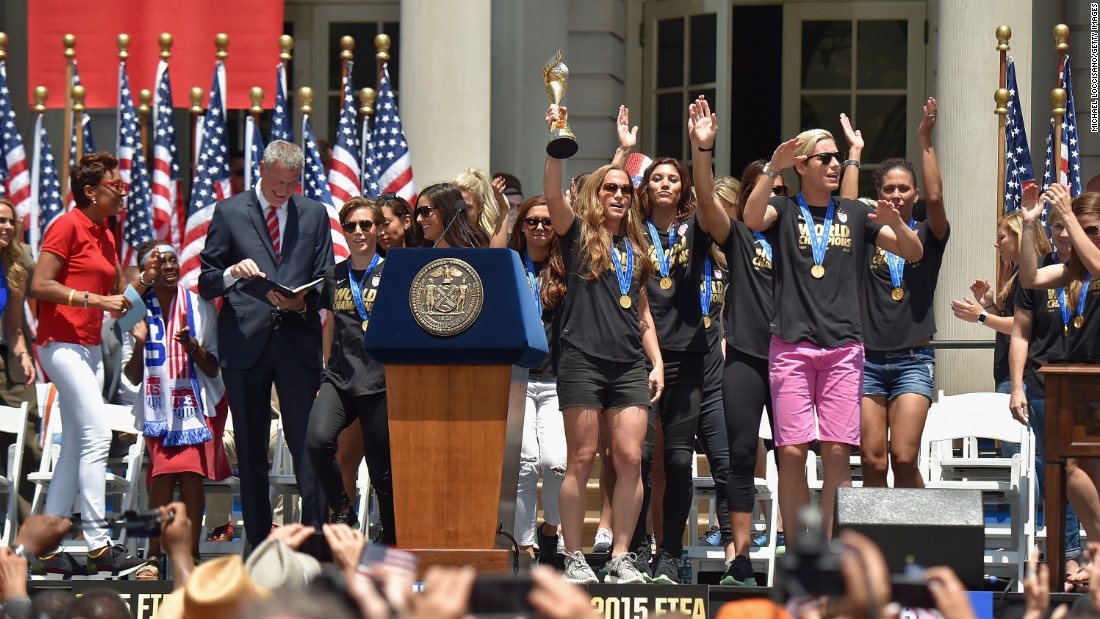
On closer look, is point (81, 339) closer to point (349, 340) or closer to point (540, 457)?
point (349, 340)

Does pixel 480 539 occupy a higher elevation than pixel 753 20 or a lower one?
lower

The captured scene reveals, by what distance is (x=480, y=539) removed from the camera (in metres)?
7.48

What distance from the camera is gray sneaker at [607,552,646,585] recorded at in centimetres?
783

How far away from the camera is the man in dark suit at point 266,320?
8.92 metres

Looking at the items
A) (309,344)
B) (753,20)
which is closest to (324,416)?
(309,344)

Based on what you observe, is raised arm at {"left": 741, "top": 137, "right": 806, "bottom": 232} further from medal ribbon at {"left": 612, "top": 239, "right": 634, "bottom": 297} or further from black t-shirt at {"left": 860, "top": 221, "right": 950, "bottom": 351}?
black t-shirt at {"left": 860, "top": 221, "right": 950, "bottom": 351}

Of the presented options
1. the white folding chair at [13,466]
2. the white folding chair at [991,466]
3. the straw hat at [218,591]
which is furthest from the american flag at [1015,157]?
the straw hat at [218,591]

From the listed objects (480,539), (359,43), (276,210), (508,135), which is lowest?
(480,539)

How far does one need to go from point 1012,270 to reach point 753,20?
268 inches

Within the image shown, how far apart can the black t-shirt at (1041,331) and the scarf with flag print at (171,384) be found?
14.5ft

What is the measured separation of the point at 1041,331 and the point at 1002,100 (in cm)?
327

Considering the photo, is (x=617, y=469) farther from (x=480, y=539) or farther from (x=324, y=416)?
(x=324, y=416)

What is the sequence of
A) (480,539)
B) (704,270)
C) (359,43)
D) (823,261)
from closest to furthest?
(480,539) → (823,261) → (704,270) → (359,43)

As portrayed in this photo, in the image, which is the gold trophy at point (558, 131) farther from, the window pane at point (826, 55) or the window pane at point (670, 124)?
the window pane at point (826, 55)
